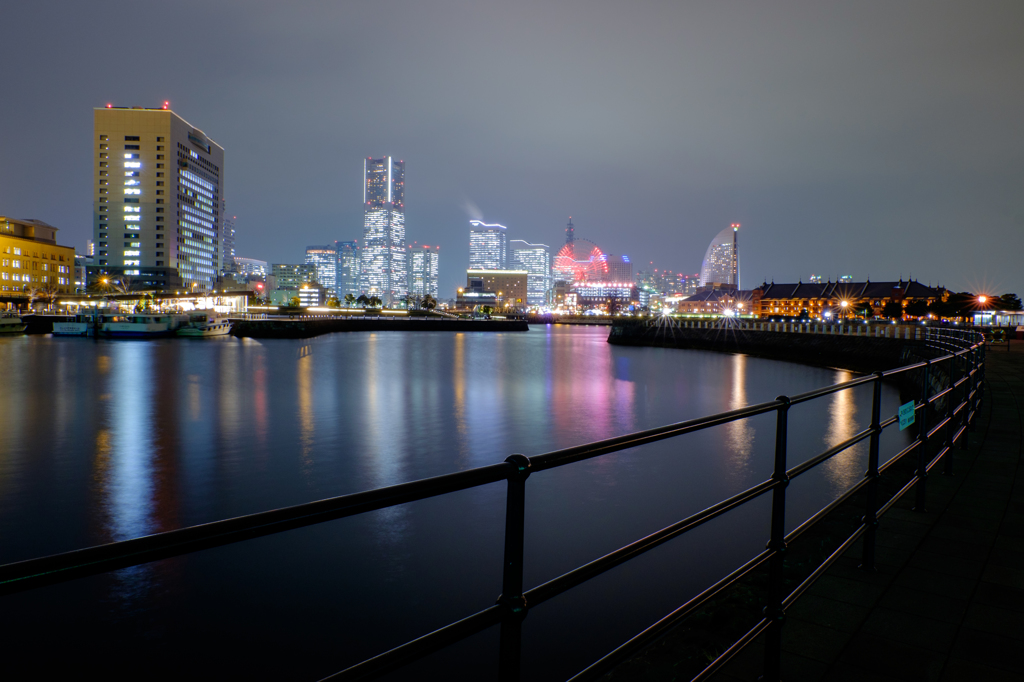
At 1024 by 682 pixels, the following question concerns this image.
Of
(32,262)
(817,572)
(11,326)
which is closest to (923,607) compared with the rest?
(817,572)

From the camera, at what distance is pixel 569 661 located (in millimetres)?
7090

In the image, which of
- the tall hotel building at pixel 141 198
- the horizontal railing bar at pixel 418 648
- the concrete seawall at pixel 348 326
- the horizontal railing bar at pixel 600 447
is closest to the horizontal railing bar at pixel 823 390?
the horizontal railing bar at pixel 600 447

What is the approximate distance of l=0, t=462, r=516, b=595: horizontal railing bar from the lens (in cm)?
113

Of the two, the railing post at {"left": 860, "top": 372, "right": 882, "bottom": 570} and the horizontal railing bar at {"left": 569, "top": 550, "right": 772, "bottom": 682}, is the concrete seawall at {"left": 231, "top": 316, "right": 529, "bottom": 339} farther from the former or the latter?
the horizontal railing bar at {"left": 569, "top": 550, "right": 772, "bottom": 682}

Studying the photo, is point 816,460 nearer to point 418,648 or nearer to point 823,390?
point 823,390

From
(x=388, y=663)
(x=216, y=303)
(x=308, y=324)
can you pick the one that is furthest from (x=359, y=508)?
(x=216, y=303)

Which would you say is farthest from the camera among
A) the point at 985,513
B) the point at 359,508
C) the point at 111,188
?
the point at 111,188

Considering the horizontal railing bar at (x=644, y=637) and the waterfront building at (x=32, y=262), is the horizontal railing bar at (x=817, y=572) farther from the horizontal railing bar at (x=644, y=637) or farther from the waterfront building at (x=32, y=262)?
the waterfront building at (x=32, y=262)

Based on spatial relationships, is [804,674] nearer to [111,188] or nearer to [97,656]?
[97,656]

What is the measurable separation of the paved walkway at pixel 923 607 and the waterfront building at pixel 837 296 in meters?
137

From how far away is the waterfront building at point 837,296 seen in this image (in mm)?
135475

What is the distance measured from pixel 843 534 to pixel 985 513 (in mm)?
1793

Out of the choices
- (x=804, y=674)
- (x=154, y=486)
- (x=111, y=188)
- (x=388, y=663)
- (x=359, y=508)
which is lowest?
(x=154, y=486)

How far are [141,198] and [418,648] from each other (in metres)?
183
